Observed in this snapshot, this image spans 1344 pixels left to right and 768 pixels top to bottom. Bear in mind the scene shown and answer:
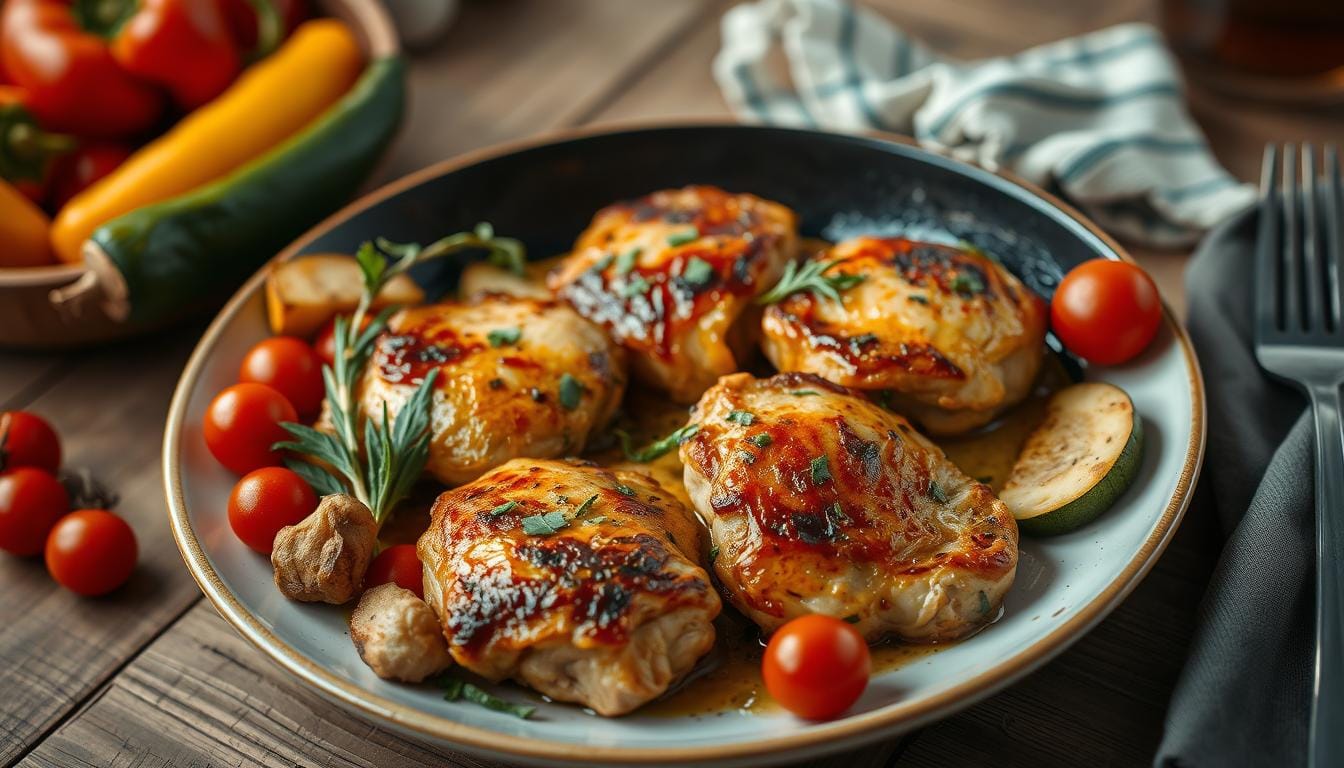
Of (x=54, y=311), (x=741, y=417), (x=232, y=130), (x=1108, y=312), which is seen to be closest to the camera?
(x=741, y=417)

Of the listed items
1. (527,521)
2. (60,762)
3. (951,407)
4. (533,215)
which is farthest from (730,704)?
(533,215)

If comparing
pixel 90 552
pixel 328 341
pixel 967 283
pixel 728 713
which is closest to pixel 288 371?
pixel 328 341

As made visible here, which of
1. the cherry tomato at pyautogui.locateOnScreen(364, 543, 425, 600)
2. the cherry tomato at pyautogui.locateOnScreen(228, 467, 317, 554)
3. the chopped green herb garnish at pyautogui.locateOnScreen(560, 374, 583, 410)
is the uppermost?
the cherry tomato at pyautogui.locateOnScreen(228, 467, 317, 554)

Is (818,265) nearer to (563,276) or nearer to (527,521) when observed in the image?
(563,276)

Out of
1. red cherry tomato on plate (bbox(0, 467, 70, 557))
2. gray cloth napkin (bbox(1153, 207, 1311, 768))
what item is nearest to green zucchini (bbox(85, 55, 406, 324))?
red cherry tomato on plate (bbox(0, 467, 70, 557))

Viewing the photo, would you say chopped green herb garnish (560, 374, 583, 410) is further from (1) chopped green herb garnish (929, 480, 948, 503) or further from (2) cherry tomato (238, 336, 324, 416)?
(1) chopped green herb garnish (929, 480, 948, 503)

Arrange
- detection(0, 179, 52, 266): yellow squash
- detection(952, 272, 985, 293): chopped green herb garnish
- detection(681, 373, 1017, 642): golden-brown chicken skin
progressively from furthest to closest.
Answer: detection(0, 179, 52, 266): yellow squash
detection(952, 272, 985, 293): chopped green herb garnish
detection(681, 373, 1017, 642): golden-brown chicken skin

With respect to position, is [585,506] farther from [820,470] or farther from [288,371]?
[288,371]
